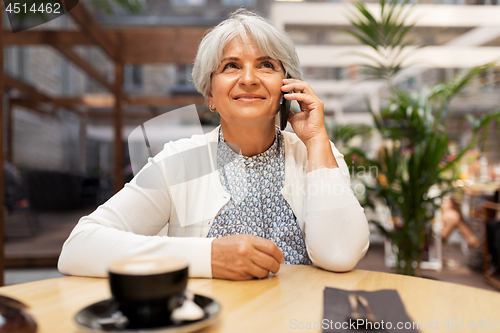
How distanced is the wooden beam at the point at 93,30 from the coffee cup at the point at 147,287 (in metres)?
2.61

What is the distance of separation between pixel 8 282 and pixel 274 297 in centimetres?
288

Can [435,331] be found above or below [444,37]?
below

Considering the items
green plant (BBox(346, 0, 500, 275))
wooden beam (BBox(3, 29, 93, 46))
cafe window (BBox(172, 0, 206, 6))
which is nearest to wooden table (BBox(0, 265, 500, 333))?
green plant (BBox(346, 0, 500, 275))

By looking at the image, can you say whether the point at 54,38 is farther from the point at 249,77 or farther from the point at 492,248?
the point at 492,248

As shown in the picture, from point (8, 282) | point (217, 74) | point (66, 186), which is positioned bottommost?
point (8, 282)

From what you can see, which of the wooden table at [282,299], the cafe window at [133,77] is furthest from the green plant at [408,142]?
the cafe window at [133,77]

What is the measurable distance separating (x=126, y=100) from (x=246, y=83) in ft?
8.91

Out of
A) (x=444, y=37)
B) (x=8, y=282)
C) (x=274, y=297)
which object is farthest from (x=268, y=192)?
(x=444, y=37)

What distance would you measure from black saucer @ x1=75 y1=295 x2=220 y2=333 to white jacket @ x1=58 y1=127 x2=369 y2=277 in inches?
5.6

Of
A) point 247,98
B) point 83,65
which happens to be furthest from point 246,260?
point 83,65

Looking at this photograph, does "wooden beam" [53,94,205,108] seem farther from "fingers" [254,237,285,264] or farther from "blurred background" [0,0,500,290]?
"fingers" [254,237,285,264]

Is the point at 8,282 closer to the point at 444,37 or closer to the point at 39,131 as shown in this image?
the point at 39,131

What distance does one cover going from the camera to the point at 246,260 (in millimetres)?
750

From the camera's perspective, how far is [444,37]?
17.7 feet
